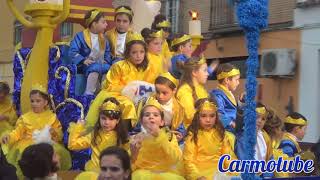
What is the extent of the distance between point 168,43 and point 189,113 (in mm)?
2192

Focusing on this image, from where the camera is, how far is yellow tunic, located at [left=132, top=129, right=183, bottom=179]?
15.0 feet

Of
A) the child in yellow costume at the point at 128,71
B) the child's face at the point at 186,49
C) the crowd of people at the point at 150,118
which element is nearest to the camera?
the crowd of people at the point at 150,118

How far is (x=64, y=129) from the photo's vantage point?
234 inches

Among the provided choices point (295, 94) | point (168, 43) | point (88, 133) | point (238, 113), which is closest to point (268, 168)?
point (238, 113)

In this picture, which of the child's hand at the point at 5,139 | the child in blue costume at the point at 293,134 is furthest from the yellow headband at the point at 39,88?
the child in blue costume at the point at 293,134

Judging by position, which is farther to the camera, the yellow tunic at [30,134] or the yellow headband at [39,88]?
the yellow headband at [39,88]

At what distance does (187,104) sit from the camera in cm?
560

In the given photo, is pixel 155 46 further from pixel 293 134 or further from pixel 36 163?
pixel 36 163

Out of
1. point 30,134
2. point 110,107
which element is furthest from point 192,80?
point 30,134

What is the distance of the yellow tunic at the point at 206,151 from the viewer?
485 cm

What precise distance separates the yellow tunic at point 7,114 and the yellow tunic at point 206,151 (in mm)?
2395

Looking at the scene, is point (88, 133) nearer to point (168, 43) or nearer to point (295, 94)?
point (168, 43)

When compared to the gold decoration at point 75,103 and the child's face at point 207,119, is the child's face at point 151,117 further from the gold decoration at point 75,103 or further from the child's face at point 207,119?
the gold decoration at point 75,103

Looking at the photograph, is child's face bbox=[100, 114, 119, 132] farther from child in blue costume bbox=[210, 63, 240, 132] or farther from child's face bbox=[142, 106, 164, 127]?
child in blue costume bbox=[210, 63, 240, 132]
